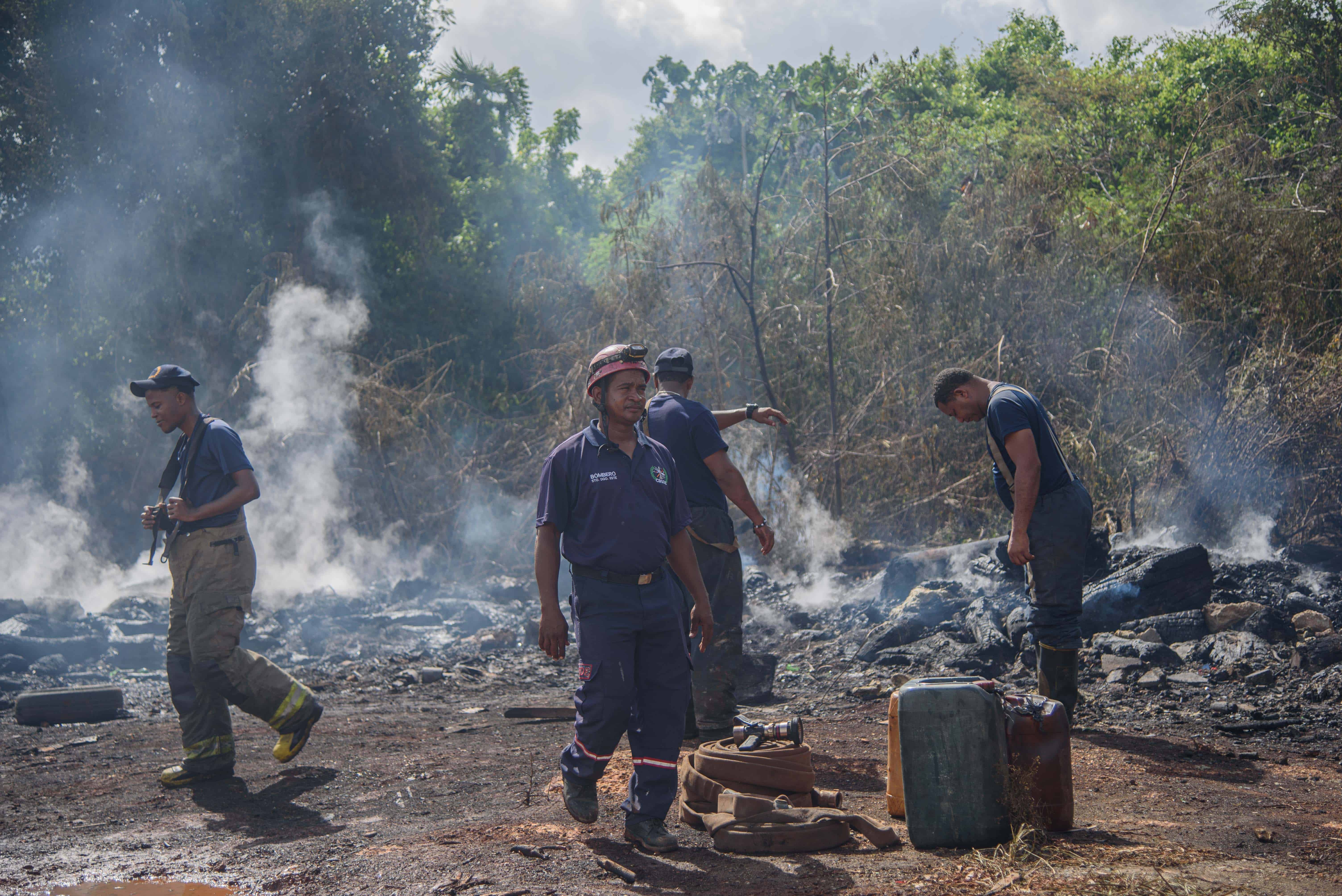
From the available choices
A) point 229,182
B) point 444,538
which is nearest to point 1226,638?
point 444,538

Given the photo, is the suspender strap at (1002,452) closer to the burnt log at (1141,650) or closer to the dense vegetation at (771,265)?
the burnt log at (1141,650)

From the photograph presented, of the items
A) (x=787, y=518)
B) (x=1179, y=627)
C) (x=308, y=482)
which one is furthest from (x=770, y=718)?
(x=308, y=482)

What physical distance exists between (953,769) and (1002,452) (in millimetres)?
2002

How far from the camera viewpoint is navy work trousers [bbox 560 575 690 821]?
11.6 ft

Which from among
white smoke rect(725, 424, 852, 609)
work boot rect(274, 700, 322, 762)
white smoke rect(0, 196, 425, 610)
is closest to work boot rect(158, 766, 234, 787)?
work boot rect(274, 700, 322, 762)

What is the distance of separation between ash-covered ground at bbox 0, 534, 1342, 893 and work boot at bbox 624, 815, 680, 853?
7cm

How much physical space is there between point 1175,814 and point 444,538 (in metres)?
13.0

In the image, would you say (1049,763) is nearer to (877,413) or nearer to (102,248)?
(877,413)

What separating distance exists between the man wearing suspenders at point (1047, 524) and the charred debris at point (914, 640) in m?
1.15

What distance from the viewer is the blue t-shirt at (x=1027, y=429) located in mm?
4723

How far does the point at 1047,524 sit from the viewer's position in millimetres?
4855

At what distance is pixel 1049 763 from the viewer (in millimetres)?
3475

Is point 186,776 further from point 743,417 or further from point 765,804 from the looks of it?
point 743,417

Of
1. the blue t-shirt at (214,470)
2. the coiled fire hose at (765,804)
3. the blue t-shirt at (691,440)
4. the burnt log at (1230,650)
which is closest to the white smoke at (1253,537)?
the burnt log at (1230,650)
